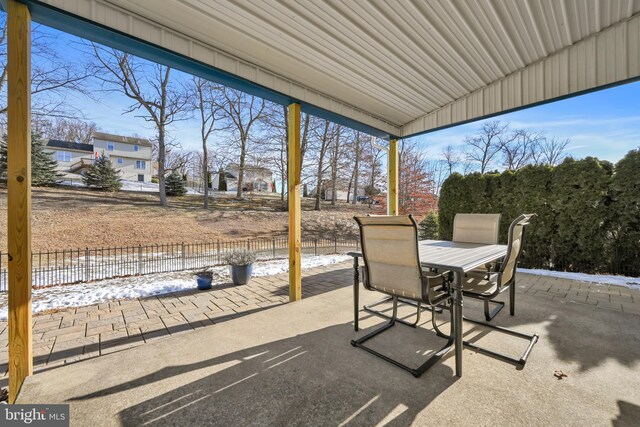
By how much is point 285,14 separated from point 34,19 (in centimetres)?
196

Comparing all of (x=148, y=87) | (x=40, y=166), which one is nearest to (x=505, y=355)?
(x=148, y=87)

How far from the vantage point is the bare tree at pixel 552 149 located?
66.2ft

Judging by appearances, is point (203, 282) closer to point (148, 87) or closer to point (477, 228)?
point (477, 228)

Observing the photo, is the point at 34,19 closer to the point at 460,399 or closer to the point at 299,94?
the point at 299,94

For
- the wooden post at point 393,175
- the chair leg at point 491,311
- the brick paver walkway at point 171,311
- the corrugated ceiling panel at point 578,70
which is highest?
the corrugated ceiling panel at point 578,70

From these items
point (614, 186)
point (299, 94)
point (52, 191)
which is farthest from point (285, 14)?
point (52, 191)

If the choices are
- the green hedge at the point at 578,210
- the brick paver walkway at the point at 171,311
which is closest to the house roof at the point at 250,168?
the brick paver walkway at the point at 171,311

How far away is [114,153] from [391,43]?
30415 millimetres

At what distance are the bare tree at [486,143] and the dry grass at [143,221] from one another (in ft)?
39.5

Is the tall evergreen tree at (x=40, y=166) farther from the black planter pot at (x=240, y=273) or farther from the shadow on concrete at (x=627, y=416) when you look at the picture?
the shadow on concrete at (x=627, y=416)

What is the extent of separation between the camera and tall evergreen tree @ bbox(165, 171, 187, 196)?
17.4m

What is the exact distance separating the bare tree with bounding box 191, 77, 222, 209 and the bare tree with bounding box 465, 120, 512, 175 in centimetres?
1804

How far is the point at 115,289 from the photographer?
4148 millimetres

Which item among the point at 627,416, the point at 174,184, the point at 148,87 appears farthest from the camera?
the point at 174,184
